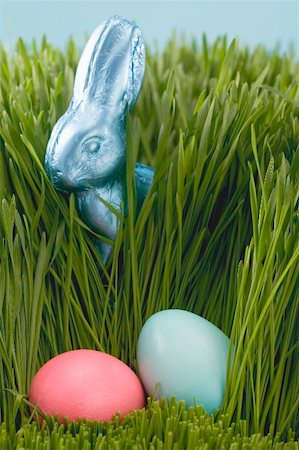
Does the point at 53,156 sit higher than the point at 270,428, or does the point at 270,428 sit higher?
the point at 53,156

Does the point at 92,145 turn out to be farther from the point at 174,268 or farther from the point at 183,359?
the point at 183,359

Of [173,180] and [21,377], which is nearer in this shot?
[21,377]

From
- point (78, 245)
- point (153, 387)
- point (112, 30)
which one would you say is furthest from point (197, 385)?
point (112, 30)

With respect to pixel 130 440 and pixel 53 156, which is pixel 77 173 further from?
pixel 130 440

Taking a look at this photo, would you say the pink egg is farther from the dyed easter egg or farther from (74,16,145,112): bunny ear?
(74,16,145,112): bunny ear

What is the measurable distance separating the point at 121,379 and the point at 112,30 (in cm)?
51

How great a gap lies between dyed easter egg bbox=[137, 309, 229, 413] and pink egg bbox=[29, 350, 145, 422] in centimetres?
3

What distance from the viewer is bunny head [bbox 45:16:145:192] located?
4.10ft

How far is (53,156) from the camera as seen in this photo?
1244 mm

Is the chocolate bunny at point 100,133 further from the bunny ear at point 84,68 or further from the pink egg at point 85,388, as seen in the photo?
the pink egg at point 85,388

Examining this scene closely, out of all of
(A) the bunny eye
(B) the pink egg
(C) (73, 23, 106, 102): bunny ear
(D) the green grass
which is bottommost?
(B) the pink egg

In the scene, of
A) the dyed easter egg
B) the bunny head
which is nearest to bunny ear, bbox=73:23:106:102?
the bunny head

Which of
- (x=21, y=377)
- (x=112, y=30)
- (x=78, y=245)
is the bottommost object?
(x=21, y=377)

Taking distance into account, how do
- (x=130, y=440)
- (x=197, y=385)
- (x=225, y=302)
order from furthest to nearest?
(x=225, y=302) → (x=197, y=385) → (x=130, y=440)
